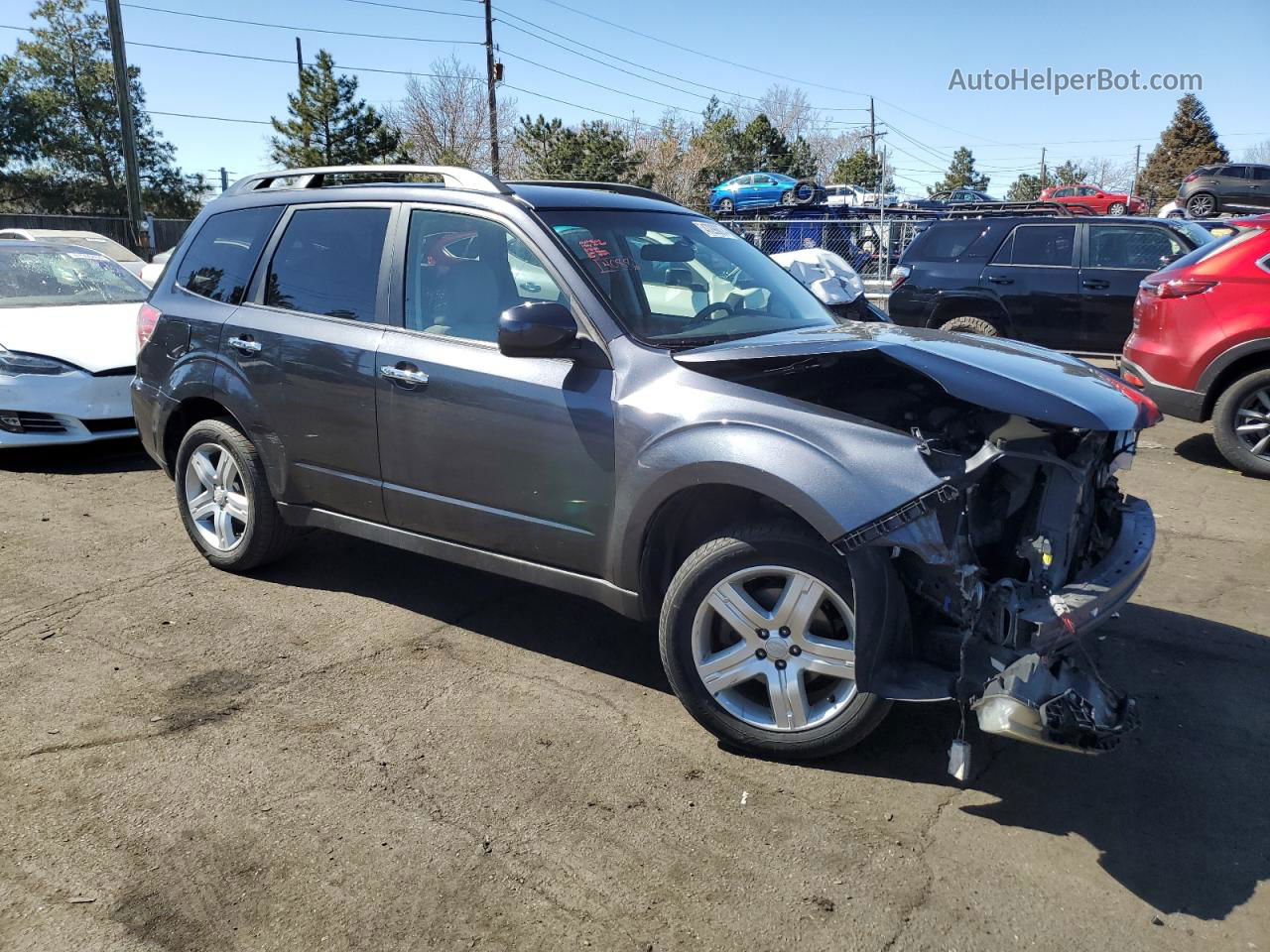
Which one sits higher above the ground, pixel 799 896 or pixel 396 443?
pixel 396 443

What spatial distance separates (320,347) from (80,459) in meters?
4.45

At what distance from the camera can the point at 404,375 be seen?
399 cm

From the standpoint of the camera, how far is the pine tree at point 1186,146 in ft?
204

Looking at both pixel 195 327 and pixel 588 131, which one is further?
pixel 588 131

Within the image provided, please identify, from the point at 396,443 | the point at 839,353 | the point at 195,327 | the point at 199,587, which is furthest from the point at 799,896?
the point at 195,327

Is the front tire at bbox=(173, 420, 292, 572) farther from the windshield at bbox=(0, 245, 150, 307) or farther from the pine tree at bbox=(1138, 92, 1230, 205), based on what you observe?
the pine tree at bbox=(1138, 92, 1230, 205)

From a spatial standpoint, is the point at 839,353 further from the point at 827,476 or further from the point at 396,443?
the point at 396,443

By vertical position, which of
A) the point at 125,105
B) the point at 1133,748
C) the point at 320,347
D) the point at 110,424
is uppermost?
the point at 125,105

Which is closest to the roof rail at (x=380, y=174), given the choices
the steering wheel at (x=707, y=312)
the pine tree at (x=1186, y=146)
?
the steering wheel at (x=707, y=312)

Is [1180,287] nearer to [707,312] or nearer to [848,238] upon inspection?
[707,312]

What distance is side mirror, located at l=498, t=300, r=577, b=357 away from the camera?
3.43 m

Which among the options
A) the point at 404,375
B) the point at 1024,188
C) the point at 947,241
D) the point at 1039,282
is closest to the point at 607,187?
the point at 404,375

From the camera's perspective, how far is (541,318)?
11.3ft

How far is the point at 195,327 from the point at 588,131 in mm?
35485
